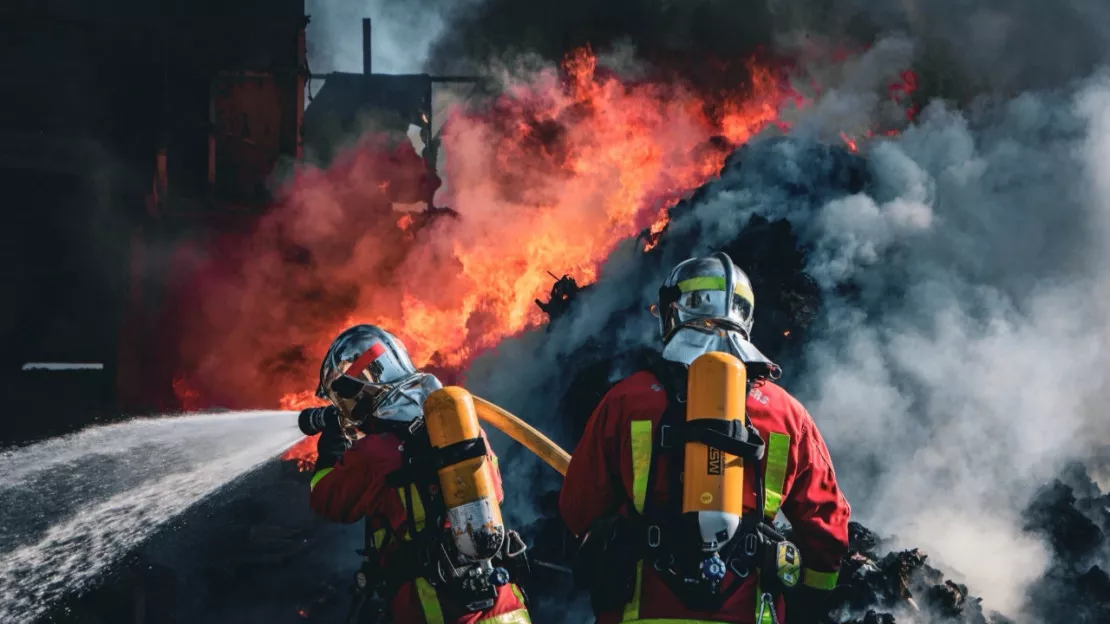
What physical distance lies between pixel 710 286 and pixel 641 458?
2.64ft

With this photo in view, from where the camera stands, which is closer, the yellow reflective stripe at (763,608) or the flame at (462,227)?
the yellow reflective stripe at (763,608)

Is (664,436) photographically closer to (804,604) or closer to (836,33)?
(804,604)

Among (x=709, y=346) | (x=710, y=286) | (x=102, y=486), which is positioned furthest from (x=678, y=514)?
(x=102, y=486)

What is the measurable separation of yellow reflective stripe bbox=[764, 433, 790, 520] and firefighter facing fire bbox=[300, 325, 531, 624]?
1162mm

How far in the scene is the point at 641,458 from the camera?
3305 millimetres

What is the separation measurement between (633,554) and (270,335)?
15.2 m

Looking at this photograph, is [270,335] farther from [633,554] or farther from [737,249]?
[633,554]

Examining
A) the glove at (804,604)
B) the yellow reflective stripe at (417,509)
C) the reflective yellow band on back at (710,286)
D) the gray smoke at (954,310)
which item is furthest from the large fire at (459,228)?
the glove at (804,604)

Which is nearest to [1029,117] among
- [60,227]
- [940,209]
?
[940,209]

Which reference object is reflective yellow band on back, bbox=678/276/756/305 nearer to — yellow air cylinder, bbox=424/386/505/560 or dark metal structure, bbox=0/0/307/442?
yellow air cylinder, bbox=424/386/505/560

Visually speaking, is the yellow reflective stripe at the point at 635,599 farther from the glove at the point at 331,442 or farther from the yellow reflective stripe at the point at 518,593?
the glove at the point at 331,442

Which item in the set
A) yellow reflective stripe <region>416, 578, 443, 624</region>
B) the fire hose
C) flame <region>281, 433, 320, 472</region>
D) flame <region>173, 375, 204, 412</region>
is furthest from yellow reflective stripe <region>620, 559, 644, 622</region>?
flame <region>173, 375, 204, 412</region>

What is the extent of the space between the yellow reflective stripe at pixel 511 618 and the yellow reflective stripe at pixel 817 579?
1.24m

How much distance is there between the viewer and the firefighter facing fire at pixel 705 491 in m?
3.12
